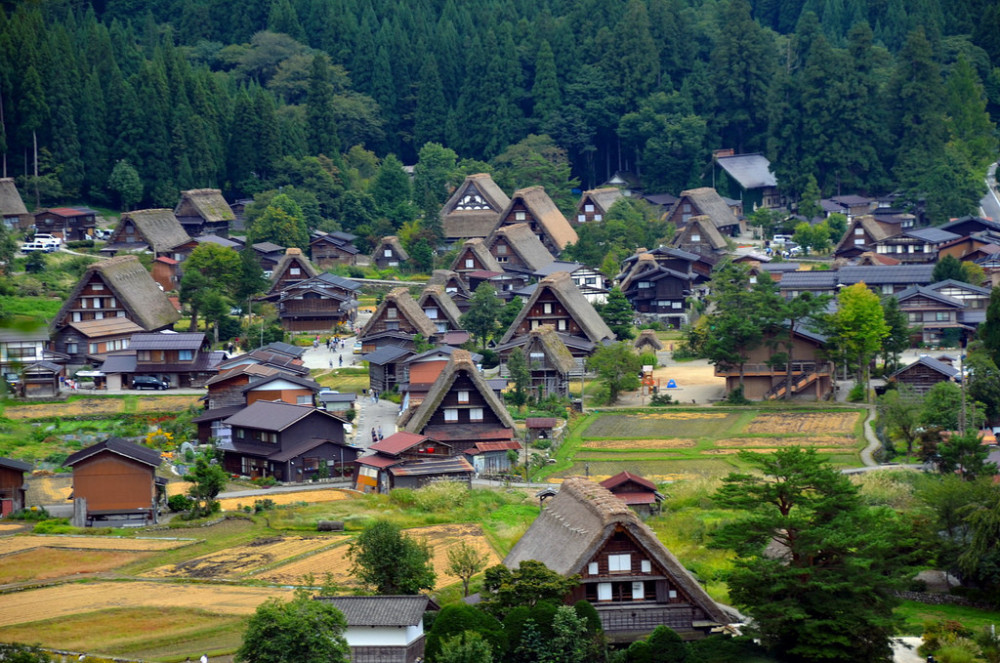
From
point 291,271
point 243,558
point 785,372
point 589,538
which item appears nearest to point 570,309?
point 785,372

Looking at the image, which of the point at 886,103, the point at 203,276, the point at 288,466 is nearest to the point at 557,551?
the point at 288,466

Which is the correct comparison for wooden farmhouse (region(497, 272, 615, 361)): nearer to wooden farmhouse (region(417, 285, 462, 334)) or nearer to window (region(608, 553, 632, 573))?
wooden farmhouse (region(417, 285, 462, 334))

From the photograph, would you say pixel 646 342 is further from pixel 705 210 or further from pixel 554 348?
pixel 705 210

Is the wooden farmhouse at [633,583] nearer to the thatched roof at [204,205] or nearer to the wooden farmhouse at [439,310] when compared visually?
the wooden farmhouse at [439,310]

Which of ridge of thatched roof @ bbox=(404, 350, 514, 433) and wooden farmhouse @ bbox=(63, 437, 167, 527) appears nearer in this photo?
wooden farmhouse @ bbox=(63, 437, 167, 527)

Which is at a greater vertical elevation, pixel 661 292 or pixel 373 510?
pixel 661 292

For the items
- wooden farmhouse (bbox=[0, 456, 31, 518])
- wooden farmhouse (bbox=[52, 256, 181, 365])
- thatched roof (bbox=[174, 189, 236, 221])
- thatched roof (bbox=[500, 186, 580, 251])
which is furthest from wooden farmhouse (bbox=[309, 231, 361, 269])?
wooden farmhouse (bbox=[0, 456, 31, 518])

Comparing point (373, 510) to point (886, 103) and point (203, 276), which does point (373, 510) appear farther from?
point (886, 103)
